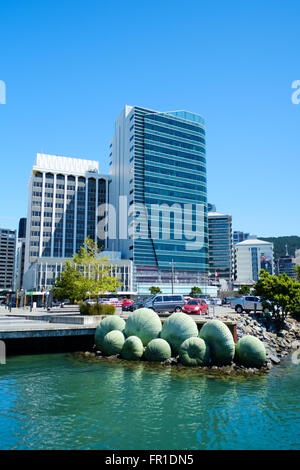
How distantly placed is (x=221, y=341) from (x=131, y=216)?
339 ft

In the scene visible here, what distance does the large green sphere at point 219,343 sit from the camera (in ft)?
70.4

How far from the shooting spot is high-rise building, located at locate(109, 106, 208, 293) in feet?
402

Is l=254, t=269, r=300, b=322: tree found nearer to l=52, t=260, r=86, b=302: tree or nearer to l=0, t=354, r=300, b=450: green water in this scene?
l=0, t=354, r=300, b=450: green water

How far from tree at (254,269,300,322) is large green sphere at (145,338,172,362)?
1898 cm

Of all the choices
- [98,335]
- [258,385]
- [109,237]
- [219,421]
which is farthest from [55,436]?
[109,237]

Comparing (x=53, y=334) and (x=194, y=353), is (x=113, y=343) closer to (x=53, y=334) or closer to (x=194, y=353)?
(x=53, y=334)

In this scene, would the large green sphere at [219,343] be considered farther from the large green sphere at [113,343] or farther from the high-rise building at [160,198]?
the high-rise building at [160,198]

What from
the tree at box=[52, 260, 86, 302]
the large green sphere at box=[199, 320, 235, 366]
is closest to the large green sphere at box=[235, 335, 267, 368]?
the large green sphere at box=[199, 320, 235, 366]

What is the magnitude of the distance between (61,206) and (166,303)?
333 ft

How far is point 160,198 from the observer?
12744cm

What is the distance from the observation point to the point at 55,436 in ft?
36.2

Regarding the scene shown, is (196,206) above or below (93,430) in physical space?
above

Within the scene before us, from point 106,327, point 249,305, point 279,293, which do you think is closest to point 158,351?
point 106,327

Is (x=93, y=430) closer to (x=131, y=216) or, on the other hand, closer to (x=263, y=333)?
(x=263, y=333)
